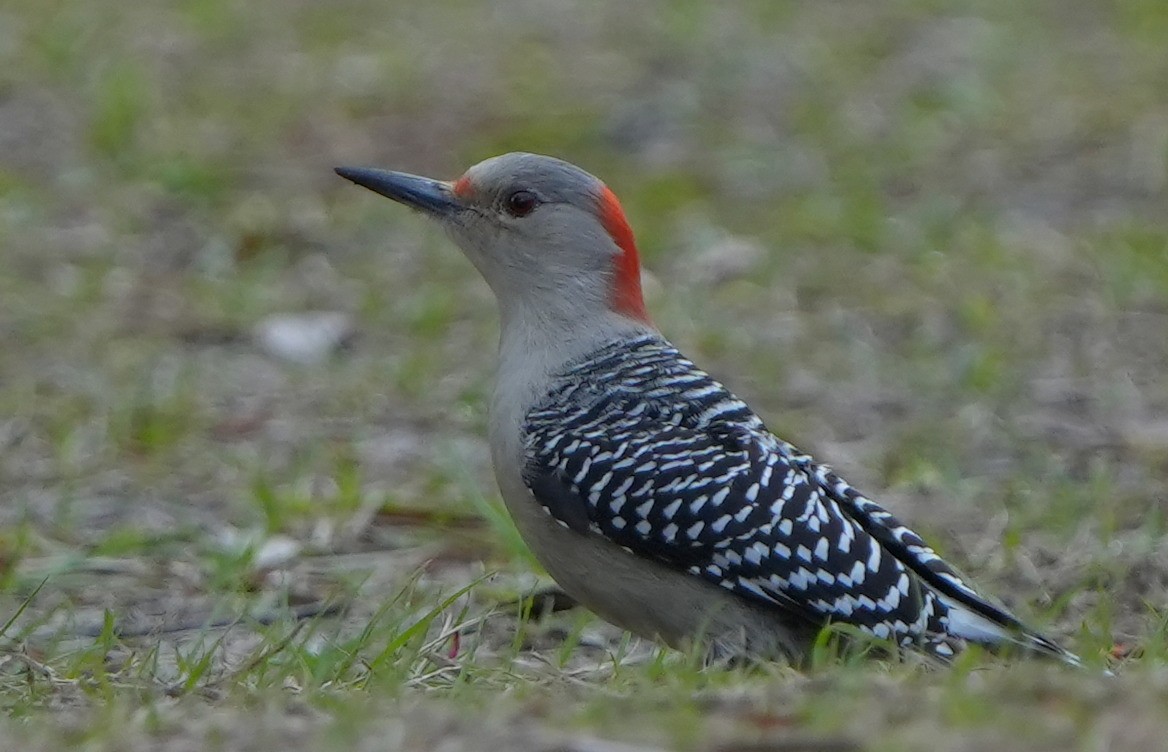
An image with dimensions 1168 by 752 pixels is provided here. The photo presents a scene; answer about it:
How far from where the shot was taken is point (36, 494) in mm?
6246

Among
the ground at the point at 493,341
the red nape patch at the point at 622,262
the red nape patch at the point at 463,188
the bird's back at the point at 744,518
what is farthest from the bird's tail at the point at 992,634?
the red nape patch at the point at 463,188

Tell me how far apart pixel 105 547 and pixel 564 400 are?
5.18 feet

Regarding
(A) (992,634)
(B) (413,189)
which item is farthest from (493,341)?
(A) (992,634)

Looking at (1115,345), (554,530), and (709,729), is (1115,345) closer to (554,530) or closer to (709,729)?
(554,530)

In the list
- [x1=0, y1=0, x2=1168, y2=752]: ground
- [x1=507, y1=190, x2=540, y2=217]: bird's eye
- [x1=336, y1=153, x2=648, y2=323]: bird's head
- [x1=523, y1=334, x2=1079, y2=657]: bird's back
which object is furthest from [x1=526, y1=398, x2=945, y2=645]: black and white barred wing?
[x1=507, y1=190, x2=540, y2=217]: bird's eye

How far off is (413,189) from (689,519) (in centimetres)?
140

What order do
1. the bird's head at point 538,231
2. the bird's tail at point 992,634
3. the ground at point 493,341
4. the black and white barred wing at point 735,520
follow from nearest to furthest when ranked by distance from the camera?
the ground at point 493,341 → the bird's tail at point 992,634 → the black and white barred wing at point 735,520 → the bird's head at point 538,231

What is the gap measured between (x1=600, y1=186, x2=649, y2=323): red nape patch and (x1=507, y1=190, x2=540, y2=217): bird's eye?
19cm

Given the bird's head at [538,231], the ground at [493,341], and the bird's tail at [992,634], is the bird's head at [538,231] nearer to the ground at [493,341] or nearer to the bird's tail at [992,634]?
the ground at [493,341]

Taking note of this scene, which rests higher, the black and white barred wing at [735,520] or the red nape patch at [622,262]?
the red nape patch at [622,262]

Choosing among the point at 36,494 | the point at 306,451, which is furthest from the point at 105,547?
the point at 306,451

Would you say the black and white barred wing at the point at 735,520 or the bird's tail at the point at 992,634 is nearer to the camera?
the bird's tail at the point at 992,634

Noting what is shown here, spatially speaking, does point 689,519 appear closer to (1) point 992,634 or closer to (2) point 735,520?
(2) point 735,520

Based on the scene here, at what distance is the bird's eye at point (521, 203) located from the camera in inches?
212
